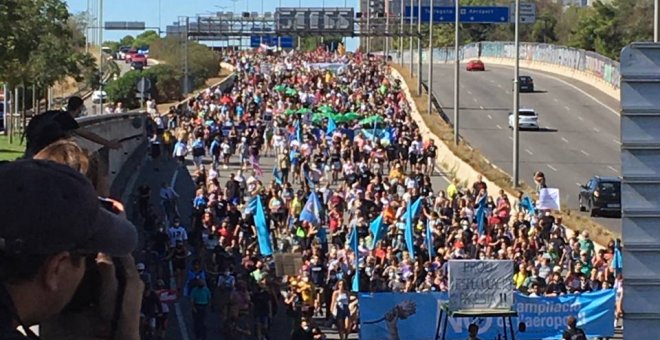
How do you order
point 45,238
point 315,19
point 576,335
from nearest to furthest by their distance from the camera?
1. point 45,238
2. point 576,335
3. point 315,19

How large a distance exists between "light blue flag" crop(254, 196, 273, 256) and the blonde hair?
76.4ft

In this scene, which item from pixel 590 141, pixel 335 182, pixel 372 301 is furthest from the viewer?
pixel 590 141

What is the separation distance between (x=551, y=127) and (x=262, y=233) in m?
42.9

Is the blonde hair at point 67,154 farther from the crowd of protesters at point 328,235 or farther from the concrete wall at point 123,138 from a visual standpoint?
the concrete wall at point 123,138

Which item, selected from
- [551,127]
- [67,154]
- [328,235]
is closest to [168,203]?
[328,235]

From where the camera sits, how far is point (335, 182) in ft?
143

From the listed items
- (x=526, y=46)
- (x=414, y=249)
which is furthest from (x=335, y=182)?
(x=526, y=46)

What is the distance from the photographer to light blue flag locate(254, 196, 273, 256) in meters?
27.9

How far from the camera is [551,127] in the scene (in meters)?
70.1

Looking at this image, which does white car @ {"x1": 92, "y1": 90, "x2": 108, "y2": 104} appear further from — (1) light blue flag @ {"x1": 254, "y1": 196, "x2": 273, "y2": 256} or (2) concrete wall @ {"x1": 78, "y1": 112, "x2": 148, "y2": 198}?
(1) light blue flag @ {"x1": 254, "y1": 196, "x2": 273, "y2": 256}

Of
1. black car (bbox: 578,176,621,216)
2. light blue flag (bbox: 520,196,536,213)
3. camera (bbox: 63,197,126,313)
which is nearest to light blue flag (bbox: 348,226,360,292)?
light blue flag (bbox: 520,196,536,213)

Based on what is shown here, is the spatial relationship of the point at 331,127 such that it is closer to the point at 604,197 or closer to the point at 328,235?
the point at 604,197

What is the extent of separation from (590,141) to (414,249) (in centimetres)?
3748

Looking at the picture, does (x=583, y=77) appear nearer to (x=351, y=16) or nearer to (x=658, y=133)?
(x=351, y=16)
